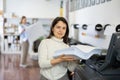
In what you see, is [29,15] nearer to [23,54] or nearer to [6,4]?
[6,4]

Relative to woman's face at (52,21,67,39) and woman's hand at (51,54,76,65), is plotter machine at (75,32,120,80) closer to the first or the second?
woman's hand at (51,54,76,65)

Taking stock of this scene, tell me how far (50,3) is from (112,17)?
6532 mm

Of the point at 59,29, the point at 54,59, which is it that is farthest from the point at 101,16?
the point at 54,59

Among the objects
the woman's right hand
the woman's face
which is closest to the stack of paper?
the woman's right hand

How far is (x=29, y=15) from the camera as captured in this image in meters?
10.1

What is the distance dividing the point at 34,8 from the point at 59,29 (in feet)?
27.2

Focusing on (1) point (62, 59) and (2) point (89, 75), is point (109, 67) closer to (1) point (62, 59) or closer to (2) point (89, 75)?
(2) point (89, 75)

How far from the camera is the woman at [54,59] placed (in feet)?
6.04

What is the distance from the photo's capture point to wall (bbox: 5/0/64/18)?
9945mm

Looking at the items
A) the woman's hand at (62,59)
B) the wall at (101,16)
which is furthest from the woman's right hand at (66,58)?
the wall at (101,16)

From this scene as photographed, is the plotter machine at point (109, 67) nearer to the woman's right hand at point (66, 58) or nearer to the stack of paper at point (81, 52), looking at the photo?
the stack of paper at point (81, 52)

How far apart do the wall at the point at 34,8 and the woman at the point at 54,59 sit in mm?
8236

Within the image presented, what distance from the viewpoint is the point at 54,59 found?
1.83 metres

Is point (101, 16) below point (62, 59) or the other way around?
the other way around
